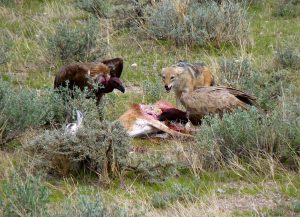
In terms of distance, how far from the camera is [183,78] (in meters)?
8.72

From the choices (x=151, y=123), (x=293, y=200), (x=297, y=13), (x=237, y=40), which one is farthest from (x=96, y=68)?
(x=297, y=13)

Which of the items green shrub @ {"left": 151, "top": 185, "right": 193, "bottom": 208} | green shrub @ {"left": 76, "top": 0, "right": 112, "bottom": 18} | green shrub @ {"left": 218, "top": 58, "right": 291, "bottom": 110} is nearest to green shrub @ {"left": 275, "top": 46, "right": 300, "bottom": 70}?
green shrub @ {"left": 218, "top": 58, "right": 291, "bottom": 110}

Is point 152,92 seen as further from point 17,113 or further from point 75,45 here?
point 17,113

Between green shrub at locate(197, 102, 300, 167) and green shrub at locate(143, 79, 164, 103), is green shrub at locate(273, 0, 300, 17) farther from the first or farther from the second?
green shrub at locate(197, 102, 300, 167)

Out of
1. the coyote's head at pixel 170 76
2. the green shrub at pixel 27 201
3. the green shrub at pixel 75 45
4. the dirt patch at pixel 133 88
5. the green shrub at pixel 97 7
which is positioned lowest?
the dirt patch at pixel 133 88

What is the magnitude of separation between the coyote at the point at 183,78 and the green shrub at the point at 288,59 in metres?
2.00

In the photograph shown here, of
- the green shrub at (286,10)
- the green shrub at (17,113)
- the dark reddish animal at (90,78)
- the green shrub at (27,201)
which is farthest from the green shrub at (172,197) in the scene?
the green shrub at (286,10)

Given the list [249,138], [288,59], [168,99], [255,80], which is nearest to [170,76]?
[168,99]

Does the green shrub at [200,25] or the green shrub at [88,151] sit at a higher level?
the green shrub at [88,151]

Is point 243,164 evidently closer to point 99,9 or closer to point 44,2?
point 99,9

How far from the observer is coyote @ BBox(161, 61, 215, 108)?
8719mm

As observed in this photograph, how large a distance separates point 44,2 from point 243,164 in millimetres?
8554

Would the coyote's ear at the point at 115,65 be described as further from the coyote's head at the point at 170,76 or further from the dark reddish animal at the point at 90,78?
the coyote's head at the point at 170,76

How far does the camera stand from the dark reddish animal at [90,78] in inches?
322
